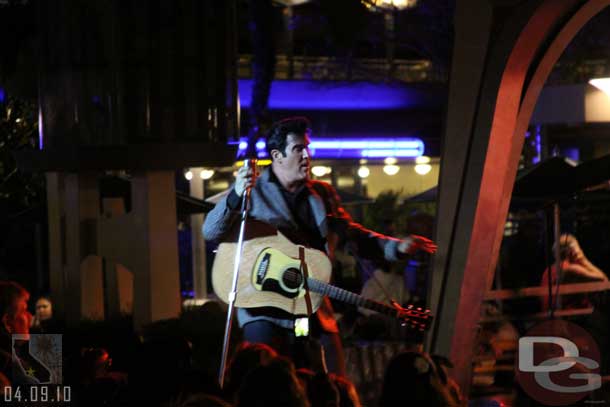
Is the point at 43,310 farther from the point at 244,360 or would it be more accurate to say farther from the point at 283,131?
the point at 244,360

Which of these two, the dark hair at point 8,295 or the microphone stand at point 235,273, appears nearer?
the microphone stand at point 235,273

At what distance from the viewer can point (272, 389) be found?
3672 mm

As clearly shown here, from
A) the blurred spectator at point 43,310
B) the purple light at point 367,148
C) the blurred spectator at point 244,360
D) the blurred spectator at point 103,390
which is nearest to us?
the blurred spectator at point 103,390

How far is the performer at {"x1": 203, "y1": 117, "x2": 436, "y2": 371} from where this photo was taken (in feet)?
16.8

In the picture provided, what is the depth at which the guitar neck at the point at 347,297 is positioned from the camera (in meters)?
4.72

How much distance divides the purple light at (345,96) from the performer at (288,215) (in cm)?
1529

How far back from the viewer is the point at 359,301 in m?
4.75

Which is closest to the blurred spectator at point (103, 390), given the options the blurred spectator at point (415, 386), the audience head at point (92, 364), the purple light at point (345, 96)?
the audience head at point (92, 364)

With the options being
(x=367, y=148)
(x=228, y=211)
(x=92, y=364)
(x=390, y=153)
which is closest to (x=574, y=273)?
(x=228, y=211)

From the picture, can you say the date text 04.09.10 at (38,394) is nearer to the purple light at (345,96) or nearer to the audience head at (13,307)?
the audience head at (13,307)

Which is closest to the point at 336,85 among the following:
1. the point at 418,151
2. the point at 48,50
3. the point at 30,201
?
Answer: the point at 418,151

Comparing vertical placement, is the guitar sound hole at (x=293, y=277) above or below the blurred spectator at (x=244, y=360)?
above

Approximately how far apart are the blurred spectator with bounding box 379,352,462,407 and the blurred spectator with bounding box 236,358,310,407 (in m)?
0.40

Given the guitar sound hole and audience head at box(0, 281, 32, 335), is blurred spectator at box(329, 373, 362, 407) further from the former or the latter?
audience head at box(0, 281, 32, 335)
